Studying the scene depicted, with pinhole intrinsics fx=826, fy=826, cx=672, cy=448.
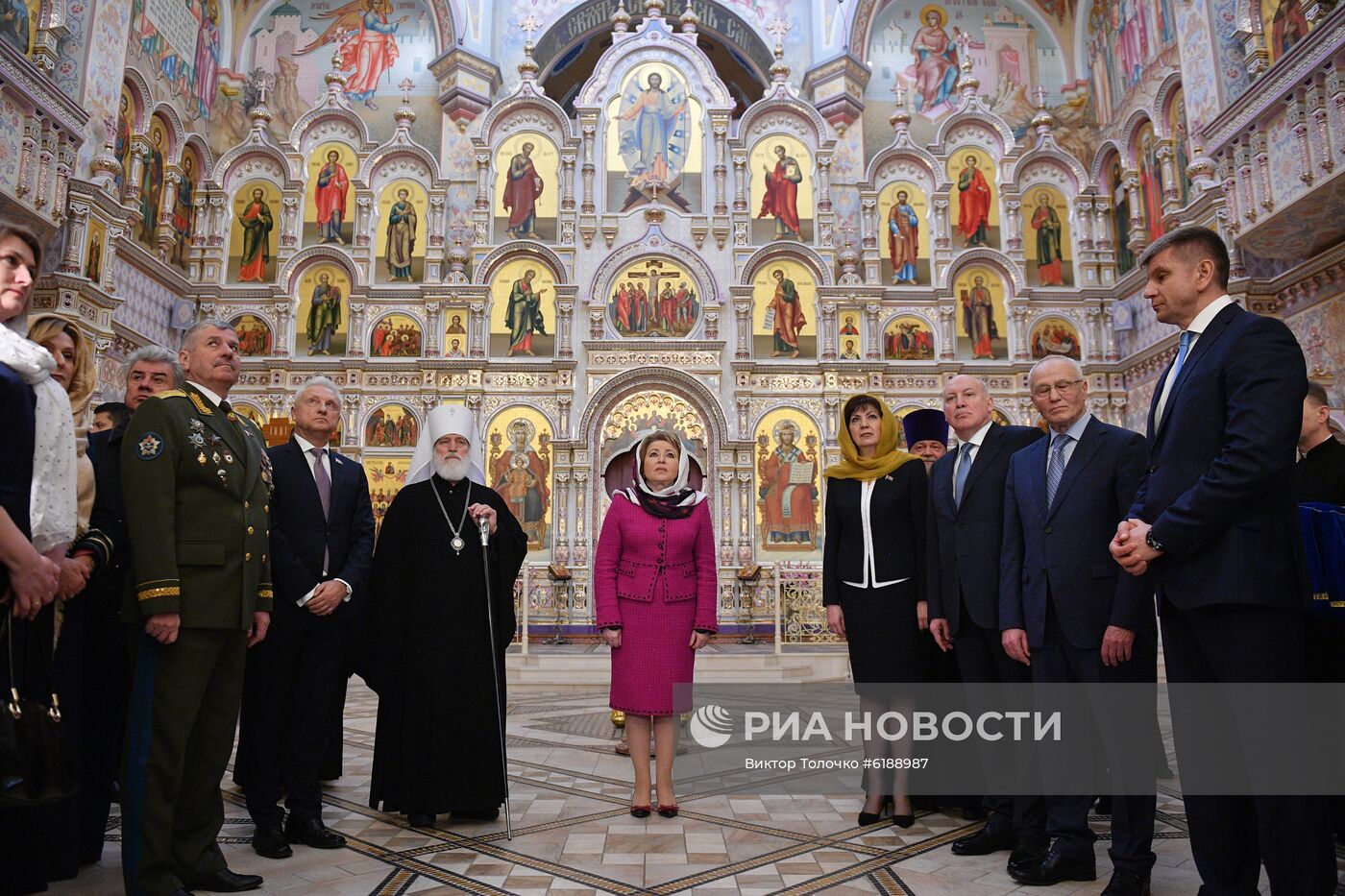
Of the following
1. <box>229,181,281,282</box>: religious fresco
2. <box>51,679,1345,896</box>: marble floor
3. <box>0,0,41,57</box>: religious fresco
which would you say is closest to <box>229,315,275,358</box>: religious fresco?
<box>229,181,281,282</box>: religious fresco

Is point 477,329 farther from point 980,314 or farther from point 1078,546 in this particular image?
point 1078,546

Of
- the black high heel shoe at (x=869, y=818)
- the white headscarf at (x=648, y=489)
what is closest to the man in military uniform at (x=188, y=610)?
the white headscarf at (x=648, y=489)

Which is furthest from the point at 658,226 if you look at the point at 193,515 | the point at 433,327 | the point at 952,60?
the point at 193,515

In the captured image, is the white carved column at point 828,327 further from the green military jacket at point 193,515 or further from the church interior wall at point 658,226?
the green military jacket at point 193,515

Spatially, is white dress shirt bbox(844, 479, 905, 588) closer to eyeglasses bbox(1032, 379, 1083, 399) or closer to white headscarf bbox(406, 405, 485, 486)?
eyeglasses bbox(1032, 379, 1083, 399)

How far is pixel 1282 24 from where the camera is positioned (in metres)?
9.38

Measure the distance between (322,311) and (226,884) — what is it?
13178 mm

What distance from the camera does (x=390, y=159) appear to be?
49.8ft

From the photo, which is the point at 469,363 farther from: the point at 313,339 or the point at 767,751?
the point at 767,751

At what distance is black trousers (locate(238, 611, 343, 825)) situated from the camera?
3355mm

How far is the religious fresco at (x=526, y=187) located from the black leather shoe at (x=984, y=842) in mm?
13229

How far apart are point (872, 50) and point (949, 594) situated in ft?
50.5

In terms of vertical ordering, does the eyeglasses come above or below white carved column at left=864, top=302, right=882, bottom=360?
below

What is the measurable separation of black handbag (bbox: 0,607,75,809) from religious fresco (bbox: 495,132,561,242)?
13.5 meters
